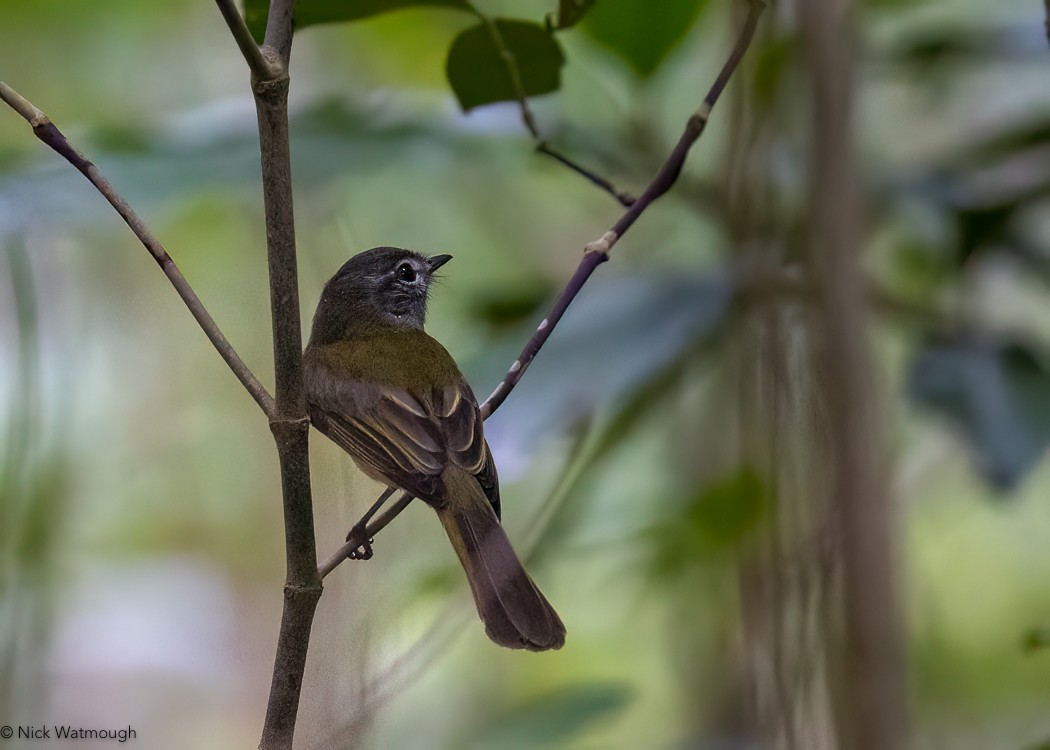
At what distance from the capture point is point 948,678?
194cm

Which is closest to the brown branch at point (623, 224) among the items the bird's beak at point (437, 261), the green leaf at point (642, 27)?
the green leaf at point (642, 27)

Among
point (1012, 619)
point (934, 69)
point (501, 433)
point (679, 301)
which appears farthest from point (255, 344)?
point (1012, 619)

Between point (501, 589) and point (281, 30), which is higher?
point (281, 30)

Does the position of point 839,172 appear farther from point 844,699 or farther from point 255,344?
point 255,344

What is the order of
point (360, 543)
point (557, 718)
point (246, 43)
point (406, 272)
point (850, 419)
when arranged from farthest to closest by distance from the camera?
point (406, 272), point (557, 718), point (360, 543), point (246, 43), point (850, 419)

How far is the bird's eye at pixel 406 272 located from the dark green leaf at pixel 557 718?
1074 mm

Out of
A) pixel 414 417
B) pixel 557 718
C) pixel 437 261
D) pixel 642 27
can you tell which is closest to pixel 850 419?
pixel 557 718

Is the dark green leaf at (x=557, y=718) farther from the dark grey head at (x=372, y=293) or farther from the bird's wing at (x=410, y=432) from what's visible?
the dark grey head at (x=372, y=293)

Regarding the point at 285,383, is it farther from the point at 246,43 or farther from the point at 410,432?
the point at 410,432

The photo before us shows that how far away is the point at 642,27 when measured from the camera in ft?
6.43

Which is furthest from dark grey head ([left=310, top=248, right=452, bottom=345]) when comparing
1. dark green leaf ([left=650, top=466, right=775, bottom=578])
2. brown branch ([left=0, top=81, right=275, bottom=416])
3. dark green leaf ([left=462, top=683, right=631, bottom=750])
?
brown branch ([left=0, top=81, right=275, bottom=416])

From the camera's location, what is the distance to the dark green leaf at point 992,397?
5.45 ft

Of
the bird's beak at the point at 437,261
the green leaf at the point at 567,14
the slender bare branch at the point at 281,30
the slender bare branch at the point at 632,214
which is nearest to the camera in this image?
the slender bare branch at the point at 281,30

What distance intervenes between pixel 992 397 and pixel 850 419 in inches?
38.0
